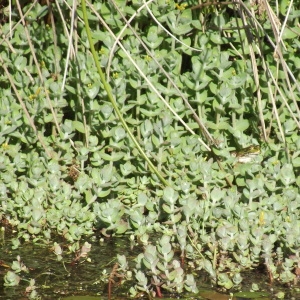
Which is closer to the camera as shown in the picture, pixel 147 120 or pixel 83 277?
pixel 83 277

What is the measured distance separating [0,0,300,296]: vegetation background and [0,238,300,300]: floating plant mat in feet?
0.26

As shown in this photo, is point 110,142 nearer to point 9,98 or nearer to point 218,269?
point 9,98

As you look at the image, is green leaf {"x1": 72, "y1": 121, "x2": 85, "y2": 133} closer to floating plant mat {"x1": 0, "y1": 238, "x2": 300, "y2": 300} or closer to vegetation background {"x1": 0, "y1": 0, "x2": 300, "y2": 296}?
vegetation background {"x1": 0, "y1": 0, "x2": 300, "y2": 296}

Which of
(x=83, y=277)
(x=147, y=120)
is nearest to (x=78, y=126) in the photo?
(x=147, y=120)

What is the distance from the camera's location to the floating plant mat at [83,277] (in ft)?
9.91

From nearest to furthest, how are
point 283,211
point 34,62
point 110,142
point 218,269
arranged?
point 218,269, point 283,211, point 110,142, point 34,62

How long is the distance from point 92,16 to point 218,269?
1.57 m

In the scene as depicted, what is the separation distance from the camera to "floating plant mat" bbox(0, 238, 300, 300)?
3020mm

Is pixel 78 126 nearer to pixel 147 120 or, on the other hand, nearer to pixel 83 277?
pixel 147 120

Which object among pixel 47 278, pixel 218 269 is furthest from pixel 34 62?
pixel 218 269

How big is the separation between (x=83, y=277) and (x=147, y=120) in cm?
94

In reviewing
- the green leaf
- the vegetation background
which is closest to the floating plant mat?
the vegetation background

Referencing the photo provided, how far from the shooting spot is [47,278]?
10.5ft

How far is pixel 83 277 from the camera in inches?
126
